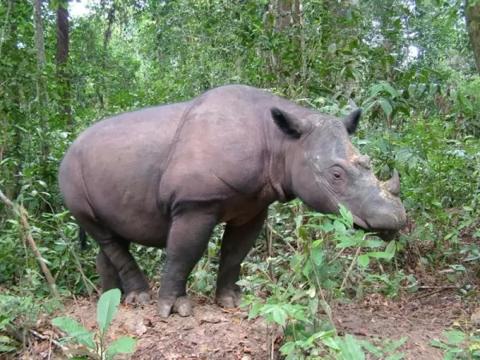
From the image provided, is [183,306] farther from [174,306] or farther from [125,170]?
[125,170]

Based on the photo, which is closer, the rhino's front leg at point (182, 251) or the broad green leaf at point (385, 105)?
the rhino's front leg at point (182, 251)

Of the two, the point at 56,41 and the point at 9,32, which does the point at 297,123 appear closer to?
the point at 9,32

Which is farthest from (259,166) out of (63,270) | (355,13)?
(355,13)

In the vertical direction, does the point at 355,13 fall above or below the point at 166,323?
above

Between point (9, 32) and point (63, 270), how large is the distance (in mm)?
2509

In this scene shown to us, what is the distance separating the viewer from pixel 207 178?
14.2ft

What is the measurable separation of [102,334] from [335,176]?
167 cm

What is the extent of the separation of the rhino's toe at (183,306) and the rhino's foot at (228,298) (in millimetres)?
380

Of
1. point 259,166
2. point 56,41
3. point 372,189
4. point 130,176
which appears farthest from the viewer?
point 56,41

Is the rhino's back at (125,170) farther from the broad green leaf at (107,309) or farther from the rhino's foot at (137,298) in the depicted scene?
the broad green leaf at (107,309)

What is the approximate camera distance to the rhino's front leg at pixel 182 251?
444 cm

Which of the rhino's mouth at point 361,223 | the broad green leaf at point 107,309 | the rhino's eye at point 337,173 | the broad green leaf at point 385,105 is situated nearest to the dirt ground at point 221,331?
the broad green leaf at point 107,309

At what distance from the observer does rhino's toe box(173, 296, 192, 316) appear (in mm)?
4641

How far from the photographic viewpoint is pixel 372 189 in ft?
13.7
